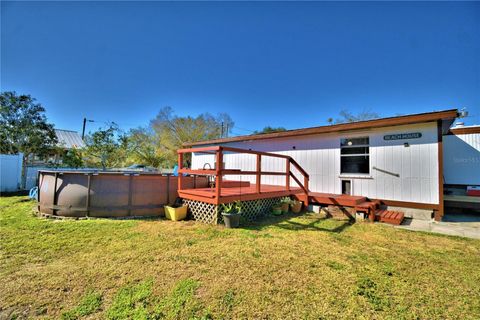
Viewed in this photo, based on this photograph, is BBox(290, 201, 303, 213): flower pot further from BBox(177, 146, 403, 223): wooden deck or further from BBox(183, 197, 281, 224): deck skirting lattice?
BBox(183, 197, 281, 224): deck skirting lattice

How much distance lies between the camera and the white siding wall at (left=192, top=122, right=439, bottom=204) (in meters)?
5.44

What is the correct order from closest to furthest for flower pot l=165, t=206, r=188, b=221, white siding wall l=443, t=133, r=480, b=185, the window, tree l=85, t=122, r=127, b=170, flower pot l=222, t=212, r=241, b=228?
1. flower pot l=222, t=212, r=241, b=228
2. flower pot l=165, t=206, r=188, b=221
3. the window
4. white siding wall l=443, t=133, r=480, b=185
5. tree l=85, t=122, r=127, b=170

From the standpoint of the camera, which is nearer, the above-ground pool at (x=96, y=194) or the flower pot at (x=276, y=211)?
the above-ground pool at (x=96, y=194)

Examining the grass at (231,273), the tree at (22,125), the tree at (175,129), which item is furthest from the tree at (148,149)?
the grass at (231,273)

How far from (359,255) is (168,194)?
481cm

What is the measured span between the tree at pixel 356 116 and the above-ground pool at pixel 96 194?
21.7m

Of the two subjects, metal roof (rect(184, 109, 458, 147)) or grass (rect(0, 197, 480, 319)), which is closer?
grass (rect(0, 197, 480, 319))

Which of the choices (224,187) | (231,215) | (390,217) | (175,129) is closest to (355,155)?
(390,217)

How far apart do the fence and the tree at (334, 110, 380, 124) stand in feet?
80.3

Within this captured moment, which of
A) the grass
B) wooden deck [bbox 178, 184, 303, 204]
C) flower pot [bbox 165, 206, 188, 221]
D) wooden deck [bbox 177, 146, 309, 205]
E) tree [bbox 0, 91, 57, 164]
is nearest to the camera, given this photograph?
the grass

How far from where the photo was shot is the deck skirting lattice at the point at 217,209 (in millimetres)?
4965

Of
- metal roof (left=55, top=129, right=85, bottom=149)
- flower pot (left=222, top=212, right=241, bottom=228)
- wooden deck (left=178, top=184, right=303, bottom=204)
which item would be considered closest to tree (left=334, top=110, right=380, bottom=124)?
wooden deck (left=178, top=184, right=303, bottom=204)

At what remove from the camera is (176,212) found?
17.5 feet

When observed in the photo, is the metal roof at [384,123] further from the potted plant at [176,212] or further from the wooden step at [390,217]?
the potted plant at [176,212]
